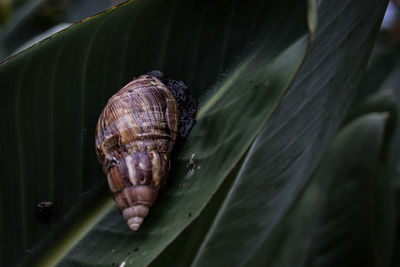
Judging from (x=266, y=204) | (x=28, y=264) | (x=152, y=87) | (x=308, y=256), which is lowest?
(x=308, y=256)

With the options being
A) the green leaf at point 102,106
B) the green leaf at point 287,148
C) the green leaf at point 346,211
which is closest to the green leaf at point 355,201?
the green leaf at point 346,211

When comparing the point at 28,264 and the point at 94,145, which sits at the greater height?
the point at 94,145

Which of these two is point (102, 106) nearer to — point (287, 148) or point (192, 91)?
point (192, 91)

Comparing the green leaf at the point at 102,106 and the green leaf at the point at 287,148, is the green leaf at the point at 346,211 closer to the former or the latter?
the green leaf at the point at 287,148

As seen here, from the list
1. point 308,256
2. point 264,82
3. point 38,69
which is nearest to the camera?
point 264,82

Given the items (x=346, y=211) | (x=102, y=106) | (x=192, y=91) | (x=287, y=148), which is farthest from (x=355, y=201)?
(x=102, y=106)

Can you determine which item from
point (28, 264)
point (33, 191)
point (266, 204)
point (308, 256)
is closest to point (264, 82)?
point (266, 204)

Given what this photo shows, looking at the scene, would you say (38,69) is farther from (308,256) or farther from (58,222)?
(308,256)
